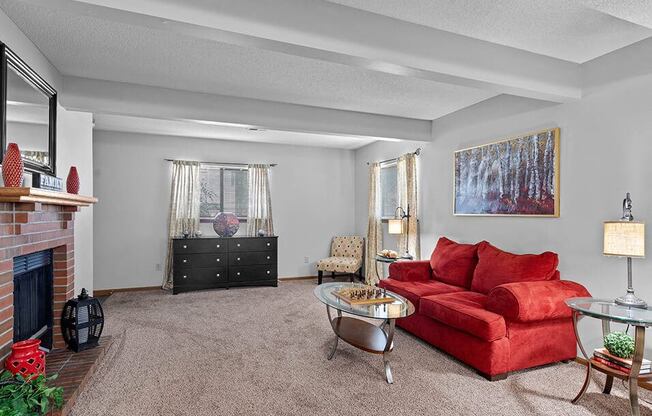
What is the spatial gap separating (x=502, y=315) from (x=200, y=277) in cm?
441

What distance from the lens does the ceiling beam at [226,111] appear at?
3480 millimetres

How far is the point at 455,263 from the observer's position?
3955 mm

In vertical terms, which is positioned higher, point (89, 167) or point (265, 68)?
point (265, 68)

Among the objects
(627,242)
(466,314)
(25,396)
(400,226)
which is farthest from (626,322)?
(25,396)

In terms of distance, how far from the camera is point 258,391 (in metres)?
2.56

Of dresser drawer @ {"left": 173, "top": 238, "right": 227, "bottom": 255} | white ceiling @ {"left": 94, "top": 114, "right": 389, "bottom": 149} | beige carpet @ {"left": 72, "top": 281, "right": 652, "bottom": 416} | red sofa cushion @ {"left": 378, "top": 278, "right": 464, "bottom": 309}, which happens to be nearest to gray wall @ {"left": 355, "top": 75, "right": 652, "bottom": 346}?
red sofa cushion @ {"left": 378, "top": 278, "right": 464, "bottom": 309}

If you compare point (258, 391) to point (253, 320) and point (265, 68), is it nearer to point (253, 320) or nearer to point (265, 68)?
point (253, 320)

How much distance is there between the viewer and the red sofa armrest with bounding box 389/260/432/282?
4207 mm

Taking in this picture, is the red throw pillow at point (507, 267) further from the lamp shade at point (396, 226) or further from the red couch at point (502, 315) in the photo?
the lamp shade at point (396, 226)

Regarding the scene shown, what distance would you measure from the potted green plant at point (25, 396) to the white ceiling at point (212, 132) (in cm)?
326

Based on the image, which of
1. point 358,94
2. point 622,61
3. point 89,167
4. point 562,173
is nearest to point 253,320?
point 89,167

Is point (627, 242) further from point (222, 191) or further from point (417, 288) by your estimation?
point (222, 191)

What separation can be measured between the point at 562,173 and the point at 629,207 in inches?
30.1

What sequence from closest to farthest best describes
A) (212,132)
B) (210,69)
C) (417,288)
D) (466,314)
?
(466,314)
(210,69)
(417,288)
(212,132)
